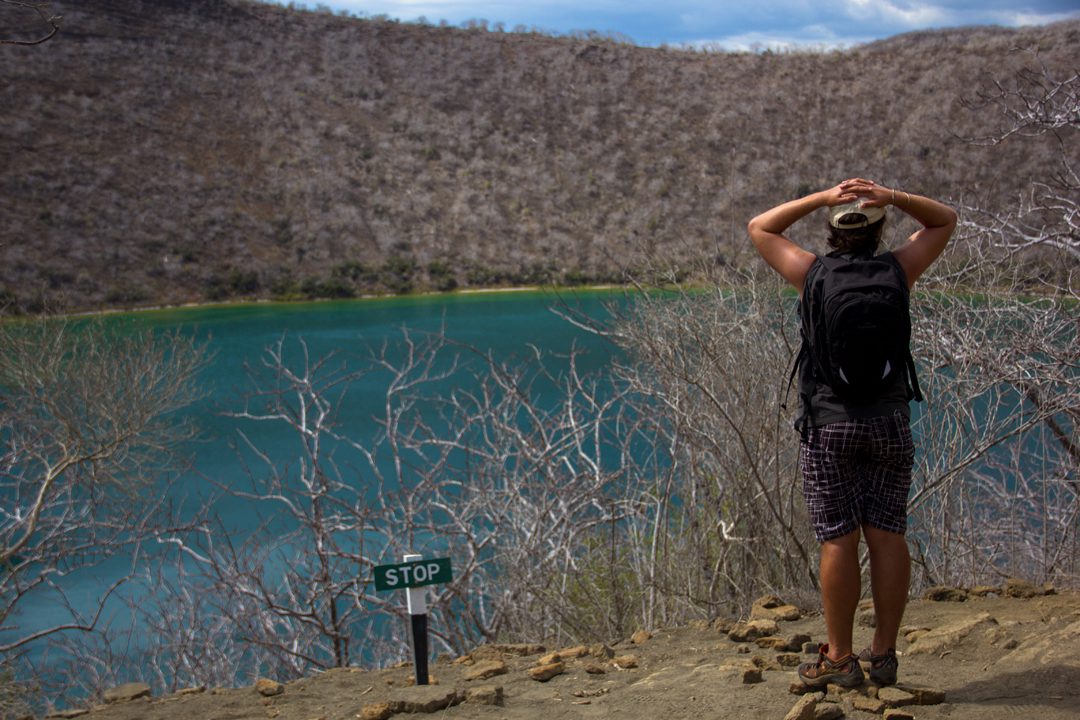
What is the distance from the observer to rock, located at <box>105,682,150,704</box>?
3.98m

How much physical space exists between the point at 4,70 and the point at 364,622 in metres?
33.4

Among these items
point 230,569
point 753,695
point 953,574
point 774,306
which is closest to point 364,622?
point 230,569

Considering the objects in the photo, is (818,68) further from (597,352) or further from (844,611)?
(844,611)

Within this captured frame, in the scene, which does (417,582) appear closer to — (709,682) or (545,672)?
(545,672)

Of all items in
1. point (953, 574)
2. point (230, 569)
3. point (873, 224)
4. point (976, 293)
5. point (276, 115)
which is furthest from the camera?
point (276, 115)

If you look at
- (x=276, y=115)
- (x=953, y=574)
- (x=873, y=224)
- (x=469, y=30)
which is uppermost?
(x=469, y=30)

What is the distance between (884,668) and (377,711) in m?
1.50

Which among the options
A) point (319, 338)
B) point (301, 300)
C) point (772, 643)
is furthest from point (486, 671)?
point (301, 300)

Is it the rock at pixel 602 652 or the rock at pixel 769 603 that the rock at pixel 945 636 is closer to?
the rock at pixel 769 603

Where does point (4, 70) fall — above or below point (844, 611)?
above

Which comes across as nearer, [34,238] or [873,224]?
[873,224]

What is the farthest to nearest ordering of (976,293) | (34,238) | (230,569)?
(34,238)
(230,569)
(976,293)

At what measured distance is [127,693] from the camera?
13.1 ft

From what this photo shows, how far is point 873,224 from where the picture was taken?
3.03 meters
